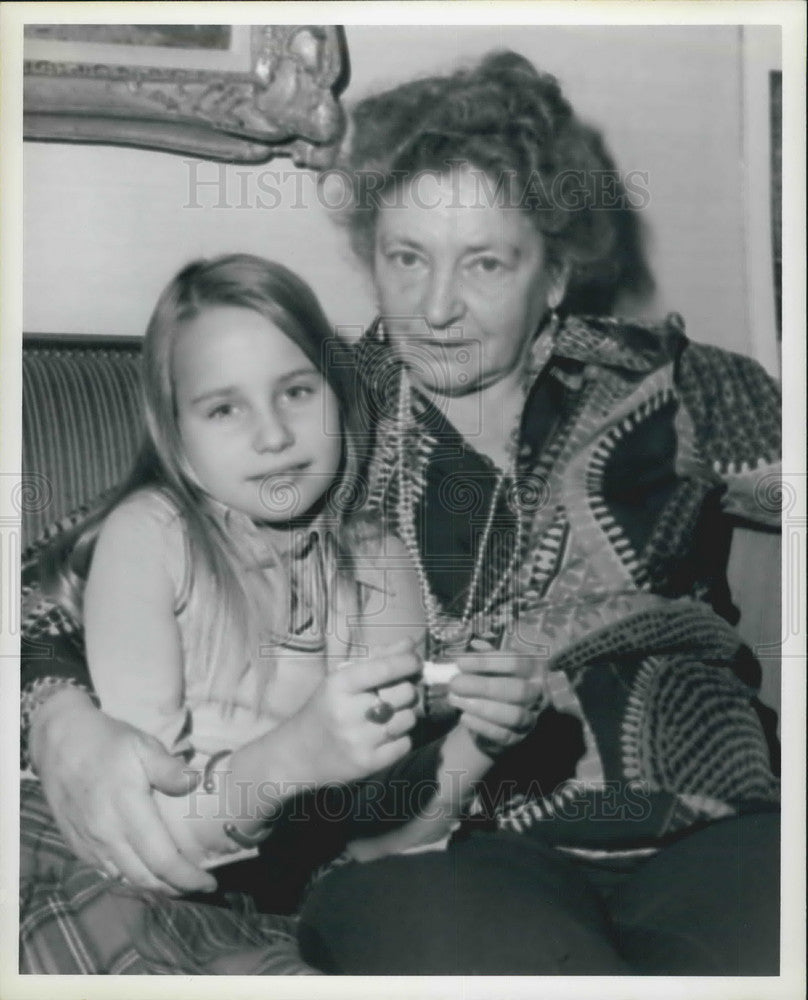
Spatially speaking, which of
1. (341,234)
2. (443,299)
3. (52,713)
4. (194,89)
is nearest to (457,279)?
(443,299)

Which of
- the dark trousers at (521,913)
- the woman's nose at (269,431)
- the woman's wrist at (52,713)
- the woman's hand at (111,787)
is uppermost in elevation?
the woman's nose at (269,431)

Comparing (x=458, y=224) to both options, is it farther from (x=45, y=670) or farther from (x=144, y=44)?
(x=45, y=670)

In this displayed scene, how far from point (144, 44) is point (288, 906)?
1.36m

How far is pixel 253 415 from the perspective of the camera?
6.43 ft

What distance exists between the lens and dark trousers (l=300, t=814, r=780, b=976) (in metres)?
1.94

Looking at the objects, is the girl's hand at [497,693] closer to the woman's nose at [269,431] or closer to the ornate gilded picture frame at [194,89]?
the woman's nose at [269,431]

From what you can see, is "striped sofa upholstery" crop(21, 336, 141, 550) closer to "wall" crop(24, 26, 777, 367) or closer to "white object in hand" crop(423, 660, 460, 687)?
"wall" crop(24, 26, 777, 367)

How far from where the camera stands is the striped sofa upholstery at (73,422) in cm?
200

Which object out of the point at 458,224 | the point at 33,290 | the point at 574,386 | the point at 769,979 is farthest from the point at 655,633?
the point at 33,290

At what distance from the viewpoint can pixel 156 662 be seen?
1.97 m

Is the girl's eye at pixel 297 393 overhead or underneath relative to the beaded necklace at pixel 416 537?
overhead

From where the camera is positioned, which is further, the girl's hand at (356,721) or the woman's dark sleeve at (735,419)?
the woman's dark sleeve at (735,419)

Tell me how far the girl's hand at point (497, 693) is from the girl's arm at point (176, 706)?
86 mm

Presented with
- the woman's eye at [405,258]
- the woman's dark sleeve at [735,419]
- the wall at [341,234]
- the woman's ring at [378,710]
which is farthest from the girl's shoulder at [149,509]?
the woman's dark sleeve at [735,419]
